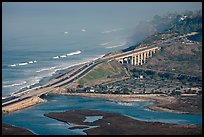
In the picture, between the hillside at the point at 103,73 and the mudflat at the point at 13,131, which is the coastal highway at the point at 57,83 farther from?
the mudflat at the point at 13,131

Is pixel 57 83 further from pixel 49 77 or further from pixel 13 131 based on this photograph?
pixel 13 131

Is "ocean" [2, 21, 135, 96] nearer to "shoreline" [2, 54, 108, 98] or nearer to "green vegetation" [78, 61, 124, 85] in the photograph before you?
"shoreline" [2, 54, 108, 98]

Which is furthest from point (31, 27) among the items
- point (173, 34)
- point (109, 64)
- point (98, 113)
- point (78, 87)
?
point (98, 113)

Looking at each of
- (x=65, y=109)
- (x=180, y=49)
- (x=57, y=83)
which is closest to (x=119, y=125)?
(x=65, y=109)

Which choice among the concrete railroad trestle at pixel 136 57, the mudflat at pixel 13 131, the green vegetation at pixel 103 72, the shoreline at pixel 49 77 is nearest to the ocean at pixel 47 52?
the shoreline at pixel 49 77

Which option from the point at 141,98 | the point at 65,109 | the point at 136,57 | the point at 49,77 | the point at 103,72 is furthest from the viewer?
the point at 136,57

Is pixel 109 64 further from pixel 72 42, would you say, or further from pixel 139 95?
pixel 72 42
